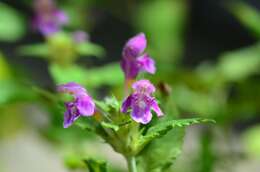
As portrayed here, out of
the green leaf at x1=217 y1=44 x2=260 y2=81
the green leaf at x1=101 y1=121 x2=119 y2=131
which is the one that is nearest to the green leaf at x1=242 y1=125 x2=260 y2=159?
the green leaf at x1=217 y1=44 x2=260 y2=81

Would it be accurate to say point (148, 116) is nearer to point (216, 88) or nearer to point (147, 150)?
point (147, 150)

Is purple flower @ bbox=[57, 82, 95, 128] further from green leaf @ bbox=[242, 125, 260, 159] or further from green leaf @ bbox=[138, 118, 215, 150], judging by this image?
green leaf @ bbox=[242, 125, 260, 159]

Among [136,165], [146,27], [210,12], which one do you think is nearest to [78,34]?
[136,165]

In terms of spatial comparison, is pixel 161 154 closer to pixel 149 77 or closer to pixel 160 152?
pixel 160 152

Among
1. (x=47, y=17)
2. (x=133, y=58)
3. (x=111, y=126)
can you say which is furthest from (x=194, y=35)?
Answer: (x=111, y=126)

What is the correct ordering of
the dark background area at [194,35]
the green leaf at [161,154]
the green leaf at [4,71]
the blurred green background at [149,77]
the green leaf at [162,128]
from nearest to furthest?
1. the green leaf at [162,128]
2. the green leaf at [161,154]
3. the blurred green background at [149,77]
4. the green leaf at [4,71]
5. the dark background area at [194,35]

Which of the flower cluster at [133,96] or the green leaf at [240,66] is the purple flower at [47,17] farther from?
the flower cluster at [133,96]

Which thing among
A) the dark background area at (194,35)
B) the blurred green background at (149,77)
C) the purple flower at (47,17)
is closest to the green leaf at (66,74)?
the blurred green background at (149,77)
